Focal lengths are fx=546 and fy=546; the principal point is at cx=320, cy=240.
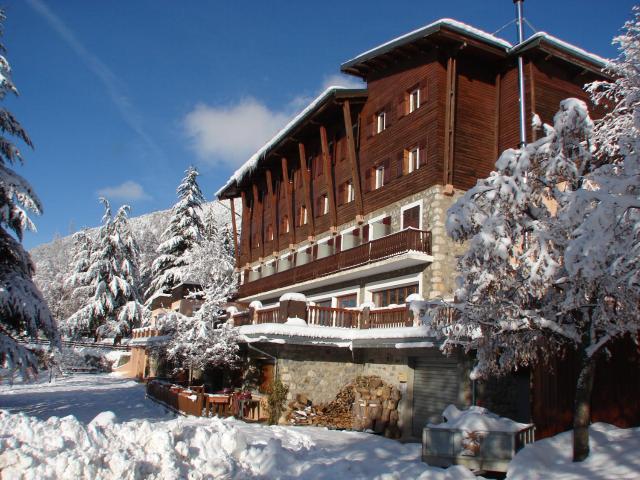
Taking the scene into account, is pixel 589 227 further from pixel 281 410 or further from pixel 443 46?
pixel 443 46

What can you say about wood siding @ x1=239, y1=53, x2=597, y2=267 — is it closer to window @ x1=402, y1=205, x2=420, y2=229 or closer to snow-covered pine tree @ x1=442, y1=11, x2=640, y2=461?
window @ x1=402, y1=205, x2=420, y2=229

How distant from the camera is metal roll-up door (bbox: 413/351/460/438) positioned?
1681 centimetres

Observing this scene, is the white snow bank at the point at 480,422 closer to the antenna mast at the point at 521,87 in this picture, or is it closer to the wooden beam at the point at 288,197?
the antenna mast at the point at 521,87

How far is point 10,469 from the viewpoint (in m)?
8.31

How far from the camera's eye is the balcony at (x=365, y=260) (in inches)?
797

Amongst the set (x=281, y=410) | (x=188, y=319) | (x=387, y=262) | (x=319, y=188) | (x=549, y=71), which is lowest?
Result: (x=281, y=410)

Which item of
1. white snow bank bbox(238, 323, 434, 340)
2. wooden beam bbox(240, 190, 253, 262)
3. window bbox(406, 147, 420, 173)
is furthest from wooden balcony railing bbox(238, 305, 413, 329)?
wooden beam bbox(240, 190, 253, 262)

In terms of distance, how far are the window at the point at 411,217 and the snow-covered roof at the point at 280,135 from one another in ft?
23.9

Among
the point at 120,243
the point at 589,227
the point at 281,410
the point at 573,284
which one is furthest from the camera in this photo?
the point at 120,243

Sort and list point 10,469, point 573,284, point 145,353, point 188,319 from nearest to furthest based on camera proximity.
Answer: point 10,469 < point 573,284 < point 188,319 < point 145,353

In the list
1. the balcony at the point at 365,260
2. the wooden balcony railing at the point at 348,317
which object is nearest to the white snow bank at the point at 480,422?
the wooden balcony railing at the point at 348,317

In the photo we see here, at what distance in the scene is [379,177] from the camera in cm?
2544

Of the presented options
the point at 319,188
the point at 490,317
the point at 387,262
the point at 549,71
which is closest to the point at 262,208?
the point at 319,188

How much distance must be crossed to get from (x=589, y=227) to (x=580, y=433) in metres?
5.32
